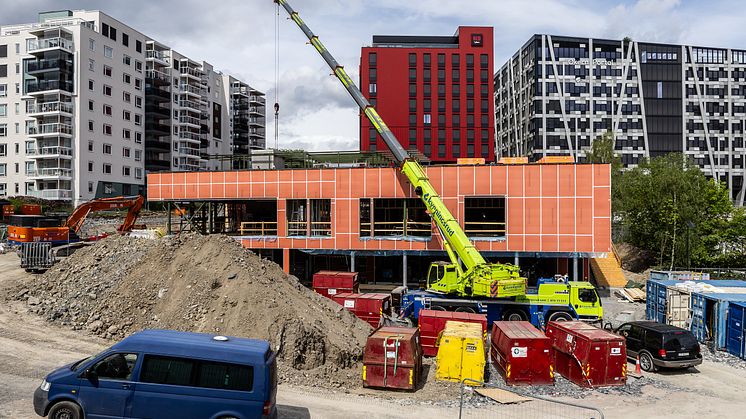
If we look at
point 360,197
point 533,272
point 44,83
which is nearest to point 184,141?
point 44,83

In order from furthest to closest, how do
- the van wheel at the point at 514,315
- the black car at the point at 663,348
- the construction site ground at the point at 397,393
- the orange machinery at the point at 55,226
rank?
the orange machinery at the point at 55,226, the van wheel at the point at 514,315, the black car at the point at 663,348, the construction site ground at the point at 397,393

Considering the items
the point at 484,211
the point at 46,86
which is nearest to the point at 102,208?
the point at 484,211

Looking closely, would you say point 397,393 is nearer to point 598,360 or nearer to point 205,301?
point 598,360

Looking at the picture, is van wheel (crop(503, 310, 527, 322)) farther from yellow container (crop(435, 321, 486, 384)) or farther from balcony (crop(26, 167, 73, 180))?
balcony (crop(26, 167, 73, 180))

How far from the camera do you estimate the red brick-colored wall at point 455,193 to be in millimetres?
32469

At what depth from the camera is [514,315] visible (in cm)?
2466

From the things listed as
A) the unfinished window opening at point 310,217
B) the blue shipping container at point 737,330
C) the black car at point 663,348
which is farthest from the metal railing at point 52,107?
the blue shipping container at point 737,330

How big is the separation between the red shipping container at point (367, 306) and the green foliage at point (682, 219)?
30048mm

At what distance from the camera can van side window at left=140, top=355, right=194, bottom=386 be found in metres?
11.5

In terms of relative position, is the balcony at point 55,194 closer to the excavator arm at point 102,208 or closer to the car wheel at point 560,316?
the excavator arm at point 102,208

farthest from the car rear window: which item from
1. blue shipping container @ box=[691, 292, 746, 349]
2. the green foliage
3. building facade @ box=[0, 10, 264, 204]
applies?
building facade @ box=[0, 10, 264, 204]

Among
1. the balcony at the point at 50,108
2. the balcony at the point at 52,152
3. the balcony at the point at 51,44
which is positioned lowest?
the balcony at the point at 52,152

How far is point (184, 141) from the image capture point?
85.0 m

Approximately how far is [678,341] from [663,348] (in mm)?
633
